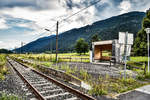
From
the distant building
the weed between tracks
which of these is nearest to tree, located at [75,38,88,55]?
the distant building

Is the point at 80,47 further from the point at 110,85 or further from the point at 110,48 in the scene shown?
the point at 110,85

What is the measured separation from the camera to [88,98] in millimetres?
3711

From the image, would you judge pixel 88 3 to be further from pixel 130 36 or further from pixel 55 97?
pixel 55 97

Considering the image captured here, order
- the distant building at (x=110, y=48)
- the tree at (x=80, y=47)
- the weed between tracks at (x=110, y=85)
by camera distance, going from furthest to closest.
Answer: the tree at (x=80, y=47) → the distant building at (x=110, y=48) → the weed between tracks at (x=110, y=85)

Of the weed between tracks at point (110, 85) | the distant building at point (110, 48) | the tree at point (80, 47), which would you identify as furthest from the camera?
the tree at point (80, 47)

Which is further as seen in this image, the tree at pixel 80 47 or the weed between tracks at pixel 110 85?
the tree at pixel 80 47

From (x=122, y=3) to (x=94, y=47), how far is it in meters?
11.6

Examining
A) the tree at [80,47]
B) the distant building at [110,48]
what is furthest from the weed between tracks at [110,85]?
the tree at [80,47]

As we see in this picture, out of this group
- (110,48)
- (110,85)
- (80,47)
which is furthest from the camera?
(80,47)

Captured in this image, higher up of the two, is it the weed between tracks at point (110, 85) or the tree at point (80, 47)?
the tree at point (80, 47)

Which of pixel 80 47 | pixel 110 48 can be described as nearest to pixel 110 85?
pixel 110 48

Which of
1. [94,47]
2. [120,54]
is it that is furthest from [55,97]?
[94,47]

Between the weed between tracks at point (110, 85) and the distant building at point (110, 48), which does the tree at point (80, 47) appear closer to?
the distant building at point (110, 48)

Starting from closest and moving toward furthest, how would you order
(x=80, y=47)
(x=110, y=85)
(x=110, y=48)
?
(x=110, y=85), (x=110, y=48), (x=80, y=47)
